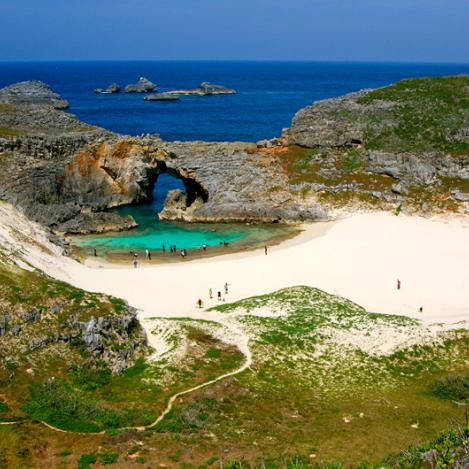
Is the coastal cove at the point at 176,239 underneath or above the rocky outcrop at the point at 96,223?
underneath

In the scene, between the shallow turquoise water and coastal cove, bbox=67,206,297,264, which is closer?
coastal cove, bbox=67,206,297,264

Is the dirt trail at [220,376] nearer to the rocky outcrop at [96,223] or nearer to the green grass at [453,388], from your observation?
the green grass at [453,388]

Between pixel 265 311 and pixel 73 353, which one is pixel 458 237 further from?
pixel 73 353

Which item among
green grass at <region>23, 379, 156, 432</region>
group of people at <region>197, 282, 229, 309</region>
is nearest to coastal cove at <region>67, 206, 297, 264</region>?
group of people at <region>197, 282, 229, 309</region>

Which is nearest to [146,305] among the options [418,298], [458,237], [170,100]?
[418,298]

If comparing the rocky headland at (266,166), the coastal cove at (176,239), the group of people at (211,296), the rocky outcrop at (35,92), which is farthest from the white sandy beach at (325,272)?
the rocky outcrop at (35,92)

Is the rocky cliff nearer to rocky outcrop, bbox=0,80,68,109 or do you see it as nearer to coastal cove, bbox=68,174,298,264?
coastal cove, bbox=68,174,298,264
